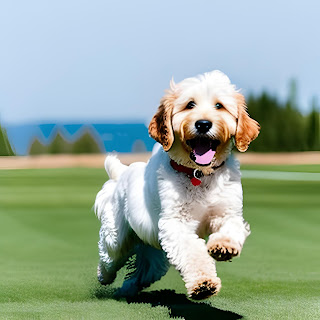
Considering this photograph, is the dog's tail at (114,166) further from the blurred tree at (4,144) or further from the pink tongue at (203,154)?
the blurred tree at (4,144)

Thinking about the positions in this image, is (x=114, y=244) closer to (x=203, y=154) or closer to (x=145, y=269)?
(x=145, y=269)

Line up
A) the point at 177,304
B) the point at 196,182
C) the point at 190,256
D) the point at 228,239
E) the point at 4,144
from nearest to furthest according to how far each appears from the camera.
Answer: the point at 228,239 → the point at 190,256 → the point at 196,182 → the point at 177,304 → the point at 4,144

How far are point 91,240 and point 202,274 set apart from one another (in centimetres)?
726

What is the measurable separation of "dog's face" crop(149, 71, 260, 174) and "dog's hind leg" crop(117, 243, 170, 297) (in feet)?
6.26

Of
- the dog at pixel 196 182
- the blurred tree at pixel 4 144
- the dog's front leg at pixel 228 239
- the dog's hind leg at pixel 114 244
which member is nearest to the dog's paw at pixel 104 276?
the dog's hind leg at pixel 114 244

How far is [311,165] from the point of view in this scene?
116ft

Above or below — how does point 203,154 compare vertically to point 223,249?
above

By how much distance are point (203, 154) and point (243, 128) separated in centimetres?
36

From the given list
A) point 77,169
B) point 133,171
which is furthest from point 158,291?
point 77,169

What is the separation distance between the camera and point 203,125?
5.07 metres

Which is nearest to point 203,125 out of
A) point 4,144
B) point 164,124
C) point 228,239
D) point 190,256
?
point 164,124

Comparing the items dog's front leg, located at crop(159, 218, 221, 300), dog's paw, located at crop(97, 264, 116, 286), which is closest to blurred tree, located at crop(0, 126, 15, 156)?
dog's paw, located at crop(97, 264, 116, 286)

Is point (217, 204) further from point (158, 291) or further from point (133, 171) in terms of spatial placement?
point (158, 291)

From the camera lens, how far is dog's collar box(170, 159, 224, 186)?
5512mm
